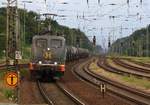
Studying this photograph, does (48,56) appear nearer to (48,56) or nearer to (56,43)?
(48,56)

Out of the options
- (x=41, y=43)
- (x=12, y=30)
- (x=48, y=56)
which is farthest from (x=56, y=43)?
A: (x=12, y=30)

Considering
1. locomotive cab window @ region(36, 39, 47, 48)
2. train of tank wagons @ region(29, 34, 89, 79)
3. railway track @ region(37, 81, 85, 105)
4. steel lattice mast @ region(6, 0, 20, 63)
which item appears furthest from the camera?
steel lattice mast @ region(6, 0, 20, 63)

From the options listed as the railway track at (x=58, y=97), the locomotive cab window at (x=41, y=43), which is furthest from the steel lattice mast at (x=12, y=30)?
the railway track at (x=58, y=97)

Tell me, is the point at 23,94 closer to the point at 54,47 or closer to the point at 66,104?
the point at 66,104

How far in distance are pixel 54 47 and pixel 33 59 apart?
5.56 ft

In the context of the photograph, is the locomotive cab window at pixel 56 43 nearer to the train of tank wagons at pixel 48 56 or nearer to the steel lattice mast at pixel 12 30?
the train of tank wagons at pixel 48 56

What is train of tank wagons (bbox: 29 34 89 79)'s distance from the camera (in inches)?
1319

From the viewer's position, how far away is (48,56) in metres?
33.6

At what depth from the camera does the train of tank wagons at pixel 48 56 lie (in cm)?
3350

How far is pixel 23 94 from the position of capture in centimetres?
2611

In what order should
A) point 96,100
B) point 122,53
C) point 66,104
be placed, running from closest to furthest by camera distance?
point 66,104 → point 96,100 → point 122,53

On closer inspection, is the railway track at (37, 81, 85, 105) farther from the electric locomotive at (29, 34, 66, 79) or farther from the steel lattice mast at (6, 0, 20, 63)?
the steel lattice mast at (6, 0, 20, 63)

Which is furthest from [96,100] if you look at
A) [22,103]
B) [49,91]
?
[49,91]

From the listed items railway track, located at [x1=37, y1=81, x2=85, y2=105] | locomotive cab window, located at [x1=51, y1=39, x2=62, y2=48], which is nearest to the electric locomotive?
locomotive cab window, located at [x1=51, y1=39, x2=62, y2=48]
